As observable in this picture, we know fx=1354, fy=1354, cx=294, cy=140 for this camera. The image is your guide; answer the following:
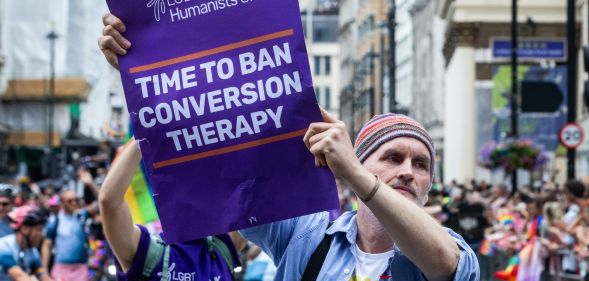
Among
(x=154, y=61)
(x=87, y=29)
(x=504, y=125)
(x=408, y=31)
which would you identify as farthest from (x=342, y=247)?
(x=408, y=31)

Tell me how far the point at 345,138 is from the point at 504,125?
A: 40037 mm

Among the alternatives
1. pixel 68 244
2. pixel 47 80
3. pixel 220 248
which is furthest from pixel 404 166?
pixel 47 80

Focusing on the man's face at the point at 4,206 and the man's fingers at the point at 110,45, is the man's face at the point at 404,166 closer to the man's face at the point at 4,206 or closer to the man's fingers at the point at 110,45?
the man's fingers at the point at 110,45

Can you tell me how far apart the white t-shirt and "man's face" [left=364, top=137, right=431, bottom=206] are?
7.8 inches

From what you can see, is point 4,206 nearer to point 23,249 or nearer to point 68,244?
point 68,244

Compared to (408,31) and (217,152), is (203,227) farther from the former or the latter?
(408,31)

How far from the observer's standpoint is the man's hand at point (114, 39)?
4004 millimetres

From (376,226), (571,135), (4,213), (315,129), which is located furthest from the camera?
(571,135)

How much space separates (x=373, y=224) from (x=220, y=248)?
2.71m

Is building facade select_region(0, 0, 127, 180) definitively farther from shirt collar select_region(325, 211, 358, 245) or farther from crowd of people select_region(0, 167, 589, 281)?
shirt collar select_region(325, 211, 358, 245)

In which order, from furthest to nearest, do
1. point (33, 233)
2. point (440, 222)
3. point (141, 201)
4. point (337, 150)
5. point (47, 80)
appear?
point (47, 80), point (440, 222), point (33, 233), point (141, 201), point (337, 150)

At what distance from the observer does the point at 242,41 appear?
3924 mm

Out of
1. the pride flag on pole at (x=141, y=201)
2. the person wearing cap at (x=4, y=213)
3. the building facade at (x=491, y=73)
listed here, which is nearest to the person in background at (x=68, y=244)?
the person wearing cap at (x=4, y=213)

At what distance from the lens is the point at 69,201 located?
17.0 metres
